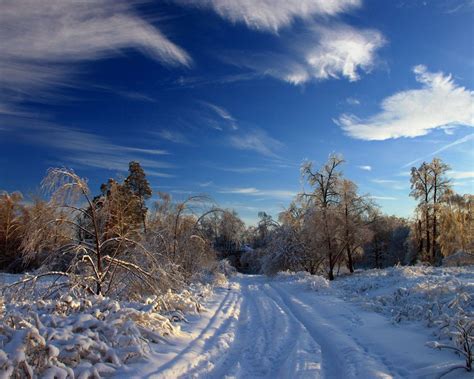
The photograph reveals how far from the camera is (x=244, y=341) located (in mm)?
7445

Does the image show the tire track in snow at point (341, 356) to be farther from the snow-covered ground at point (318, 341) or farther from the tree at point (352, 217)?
the tree at point (352, 217)

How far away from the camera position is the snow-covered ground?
18.0 ft

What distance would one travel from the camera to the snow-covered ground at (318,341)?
5.48m

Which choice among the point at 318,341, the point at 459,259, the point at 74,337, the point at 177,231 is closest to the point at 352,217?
the point at 459,259

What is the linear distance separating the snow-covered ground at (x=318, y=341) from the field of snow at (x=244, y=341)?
2 cm

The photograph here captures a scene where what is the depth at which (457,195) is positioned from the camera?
32719 mm

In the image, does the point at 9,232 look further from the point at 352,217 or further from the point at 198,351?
the point at 198,351

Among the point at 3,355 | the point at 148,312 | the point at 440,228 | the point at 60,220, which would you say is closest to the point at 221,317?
the point at 148,312

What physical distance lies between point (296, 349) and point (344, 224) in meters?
22.0

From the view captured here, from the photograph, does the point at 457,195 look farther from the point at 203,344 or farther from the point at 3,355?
the point at 3,355

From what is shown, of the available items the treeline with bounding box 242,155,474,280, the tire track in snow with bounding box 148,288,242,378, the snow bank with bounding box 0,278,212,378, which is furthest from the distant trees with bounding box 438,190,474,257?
the snow bank with bounding box 0,278,212,378

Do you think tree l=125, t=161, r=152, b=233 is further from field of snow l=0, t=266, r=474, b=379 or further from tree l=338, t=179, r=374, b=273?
field of snow l=0, t=266, r=474, b=379

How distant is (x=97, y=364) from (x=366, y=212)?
28132mm

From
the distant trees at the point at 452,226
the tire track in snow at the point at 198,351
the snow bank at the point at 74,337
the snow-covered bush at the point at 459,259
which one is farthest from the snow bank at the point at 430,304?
the distant trees at the point at 452,226
